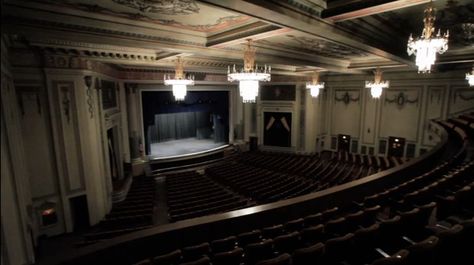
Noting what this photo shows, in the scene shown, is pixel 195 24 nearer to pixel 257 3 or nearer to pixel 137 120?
pixel 257 3

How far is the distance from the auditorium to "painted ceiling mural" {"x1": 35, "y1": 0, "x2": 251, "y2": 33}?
39 mm

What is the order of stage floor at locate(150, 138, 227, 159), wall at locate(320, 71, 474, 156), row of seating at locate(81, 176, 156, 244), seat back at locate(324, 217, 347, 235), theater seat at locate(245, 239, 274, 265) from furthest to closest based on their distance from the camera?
stage floor at locate(150, 138, 227, 159), wall at locate(320, 71, 474, 156), row of seating at locate(81, 176, 156, 244), seat back at locate(324, 217, 347, 235), theater seat at locate(245, 239, 274, 265)

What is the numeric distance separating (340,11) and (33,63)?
22.7ft

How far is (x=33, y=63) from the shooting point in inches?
234

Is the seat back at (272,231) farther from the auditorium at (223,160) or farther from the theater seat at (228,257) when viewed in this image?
the theater seat at (228,257)

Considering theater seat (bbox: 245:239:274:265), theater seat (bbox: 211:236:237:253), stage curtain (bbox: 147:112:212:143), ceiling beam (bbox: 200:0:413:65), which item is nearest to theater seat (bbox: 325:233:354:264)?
theater seat (bbox: 245:239:274:265)

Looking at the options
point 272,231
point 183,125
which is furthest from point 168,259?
point 183,125

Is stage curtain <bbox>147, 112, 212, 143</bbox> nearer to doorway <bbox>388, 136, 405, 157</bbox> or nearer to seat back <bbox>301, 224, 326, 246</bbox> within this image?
doorway <bbox>388, 136, 405, 157</bbox>

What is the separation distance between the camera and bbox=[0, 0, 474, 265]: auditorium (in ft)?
9.96

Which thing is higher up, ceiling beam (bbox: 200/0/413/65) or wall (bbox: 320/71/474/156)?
ceiling beam (bbox: 200/0/413/65)

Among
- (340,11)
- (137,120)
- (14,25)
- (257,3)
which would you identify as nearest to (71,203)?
(14,25)

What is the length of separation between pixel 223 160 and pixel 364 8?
12.5 m

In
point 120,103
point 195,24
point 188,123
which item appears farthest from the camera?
point 188,123

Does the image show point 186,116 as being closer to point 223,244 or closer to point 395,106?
point 395,106
